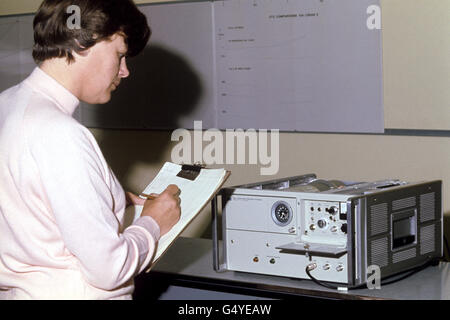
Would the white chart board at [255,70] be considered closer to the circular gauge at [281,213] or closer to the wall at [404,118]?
the wall at [404,118]

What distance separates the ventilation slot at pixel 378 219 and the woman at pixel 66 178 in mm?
566

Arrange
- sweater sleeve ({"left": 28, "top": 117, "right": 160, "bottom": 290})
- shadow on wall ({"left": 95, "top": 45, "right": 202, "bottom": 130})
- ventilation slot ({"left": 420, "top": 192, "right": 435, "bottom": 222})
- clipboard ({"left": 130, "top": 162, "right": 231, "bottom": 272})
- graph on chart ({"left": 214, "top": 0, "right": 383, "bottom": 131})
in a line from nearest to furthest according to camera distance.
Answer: sweater sleeve ({"left": 28, "top": 117, "right": 160, "bottom": 290}), clipboard ({"left": 130, "top": 162, "right": 231, "bottom": 272}), ventilation slot ({"left": 420, "top": 192, "right": 435, "bottom": 222}), graph on chart ({"left": 214, "top": 0, "right": 383, "bottom": 131}), shadow on wall ({"left": 95, "top": 45, "right": 202, "bottom": 130})

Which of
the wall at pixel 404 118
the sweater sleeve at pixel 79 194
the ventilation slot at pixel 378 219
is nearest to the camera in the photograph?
the sweater sleeve at pixel 79 194

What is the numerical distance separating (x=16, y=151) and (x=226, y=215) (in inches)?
28.8

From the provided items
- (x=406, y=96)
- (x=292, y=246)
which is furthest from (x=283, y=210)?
(x=406, y=96)

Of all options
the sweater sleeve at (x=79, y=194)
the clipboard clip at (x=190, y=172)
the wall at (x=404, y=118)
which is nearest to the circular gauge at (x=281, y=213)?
the clipboard clip at (x=190, y=172)

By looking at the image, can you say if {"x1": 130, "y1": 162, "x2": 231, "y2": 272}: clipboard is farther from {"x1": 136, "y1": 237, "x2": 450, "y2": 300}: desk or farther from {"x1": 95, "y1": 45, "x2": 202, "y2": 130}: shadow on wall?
{"x1": 95, "y1": 45, "x2": 202, "y2": 130}: shadow on wall

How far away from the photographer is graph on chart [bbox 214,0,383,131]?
301 centimetres

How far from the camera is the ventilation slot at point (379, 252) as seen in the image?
5.42ft

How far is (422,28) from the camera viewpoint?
284cm

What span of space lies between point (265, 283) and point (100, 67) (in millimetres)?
748

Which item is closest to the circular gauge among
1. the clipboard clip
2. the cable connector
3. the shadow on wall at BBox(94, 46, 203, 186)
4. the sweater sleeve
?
the cable connector

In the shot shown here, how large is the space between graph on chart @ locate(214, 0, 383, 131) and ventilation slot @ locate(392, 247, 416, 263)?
1.29 m
